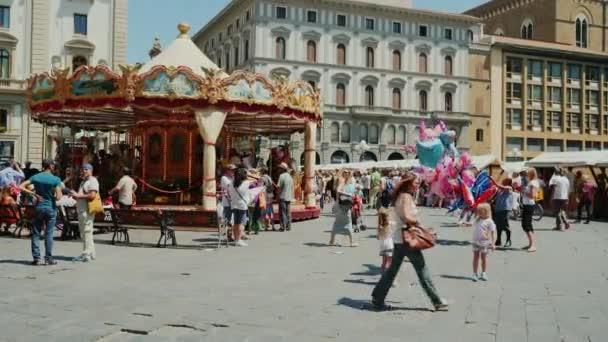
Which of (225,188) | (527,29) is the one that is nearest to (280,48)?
(527,29)

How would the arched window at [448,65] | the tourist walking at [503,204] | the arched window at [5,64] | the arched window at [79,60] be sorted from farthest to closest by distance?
1. the arched window at [448,65]
2. the arched window at [79,60]
3. the arched window at [5,64]
4. the tourist walking at [503,204]

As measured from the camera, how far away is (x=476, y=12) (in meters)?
72.8

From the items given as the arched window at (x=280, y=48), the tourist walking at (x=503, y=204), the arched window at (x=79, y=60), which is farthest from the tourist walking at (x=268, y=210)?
the arched window at (x=280, y=48)

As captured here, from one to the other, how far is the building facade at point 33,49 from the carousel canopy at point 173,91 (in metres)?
19.6

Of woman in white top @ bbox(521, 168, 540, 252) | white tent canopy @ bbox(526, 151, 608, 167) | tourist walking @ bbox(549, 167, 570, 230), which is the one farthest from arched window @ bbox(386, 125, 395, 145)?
woman in white top @ bbox(521, 168, 540, 252)

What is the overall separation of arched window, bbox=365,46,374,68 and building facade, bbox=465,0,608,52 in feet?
63.9

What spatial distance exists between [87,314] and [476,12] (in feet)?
238

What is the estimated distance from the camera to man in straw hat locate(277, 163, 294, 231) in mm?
14617

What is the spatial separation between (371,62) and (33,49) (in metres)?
28.5

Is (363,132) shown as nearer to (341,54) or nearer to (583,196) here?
(341,54)

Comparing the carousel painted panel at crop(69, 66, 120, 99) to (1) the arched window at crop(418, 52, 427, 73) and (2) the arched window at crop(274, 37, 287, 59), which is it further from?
(1) the arched window at crop(418, 52, 427, 73)

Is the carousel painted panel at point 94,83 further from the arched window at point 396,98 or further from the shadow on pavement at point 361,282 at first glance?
the arched window at point 396,98

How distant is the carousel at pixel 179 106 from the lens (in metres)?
14.8

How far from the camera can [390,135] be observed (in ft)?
182
